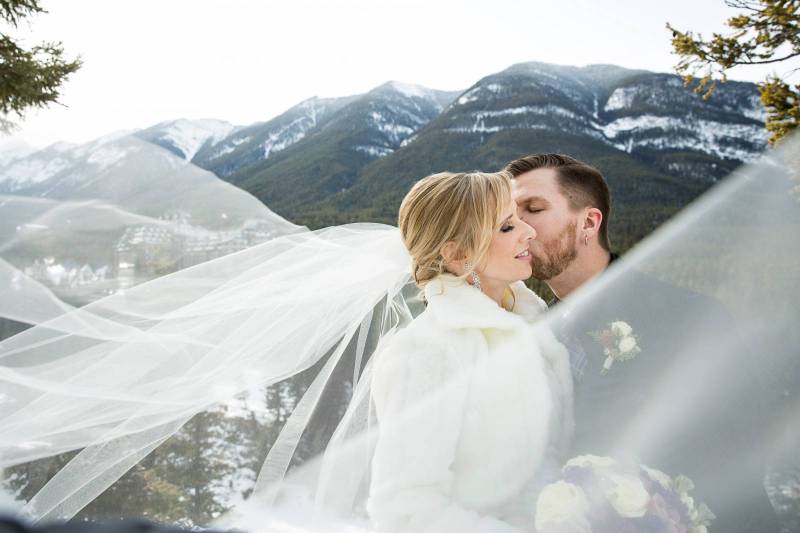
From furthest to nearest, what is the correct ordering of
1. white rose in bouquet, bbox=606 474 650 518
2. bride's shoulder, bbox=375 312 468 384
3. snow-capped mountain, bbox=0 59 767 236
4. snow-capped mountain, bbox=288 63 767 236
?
snow-capped mountain, bbox=0 59 767 236 < snow-capped mountain, bbox=288 63 767 236 < bride's shoulder, bbox=375 312 468 384 < white rose in bouquet, bbox=606 474 650 518

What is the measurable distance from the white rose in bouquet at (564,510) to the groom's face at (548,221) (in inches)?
62.0

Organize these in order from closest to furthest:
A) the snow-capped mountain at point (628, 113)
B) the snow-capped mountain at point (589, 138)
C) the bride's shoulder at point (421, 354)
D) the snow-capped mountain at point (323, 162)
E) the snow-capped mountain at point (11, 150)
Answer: the bride's shoulder at point (421, 354) → the snow-capped mountain at point (11, 150) → the snow-capped mountain at point (589, 138) → the snow-capped mountain at point (323, 162) → the snow-capped mountain at point (628, 113)

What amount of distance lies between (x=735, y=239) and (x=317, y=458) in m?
3.60

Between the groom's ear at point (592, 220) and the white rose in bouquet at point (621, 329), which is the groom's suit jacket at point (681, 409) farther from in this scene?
the groom's ear at point (592, 220)

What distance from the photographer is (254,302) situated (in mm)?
2977

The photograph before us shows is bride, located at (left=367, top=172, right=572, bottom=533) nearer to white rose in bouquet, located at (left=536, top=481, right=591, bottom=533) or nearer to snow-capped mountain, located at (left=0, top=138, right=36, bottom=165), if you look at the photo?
white rose in bouquet, located at (left=536, top=481, right=591, bottom=533)

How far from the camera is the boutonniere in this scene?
2479 mm

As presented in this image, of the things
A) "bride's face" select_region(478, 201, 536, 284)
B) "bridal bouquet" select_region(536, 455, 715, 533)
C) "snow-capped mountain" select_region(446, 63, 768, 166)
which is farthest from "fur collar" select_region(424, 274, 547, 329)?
"snow-capped mountain" select_region(446, 63, 768, 166)

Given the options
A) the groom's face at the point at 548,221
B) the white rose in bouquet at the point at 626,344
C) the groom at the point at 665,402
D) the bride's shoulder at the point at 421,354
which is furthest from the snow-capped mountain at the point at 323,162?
the bride's shoulder at the point at 421,354

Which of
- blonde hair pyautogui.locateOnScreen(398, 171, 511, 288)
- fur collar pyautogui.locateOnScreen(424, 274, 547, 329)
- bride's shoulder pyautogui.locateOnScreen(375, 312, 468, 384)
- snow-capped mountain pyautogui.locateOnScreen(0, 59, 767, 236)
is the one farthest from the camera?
snow-capped mountain pyautogui.locateOnScreen(0, 59, 767, 236)

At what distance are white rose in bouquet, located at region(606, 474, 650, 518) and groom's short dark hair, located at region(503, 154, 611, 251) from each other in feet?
5.90

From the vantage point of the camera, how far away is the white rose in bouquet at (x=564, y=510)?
1.81 meters

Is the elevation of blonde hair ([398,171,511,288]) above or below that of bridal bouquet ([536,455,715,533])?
above

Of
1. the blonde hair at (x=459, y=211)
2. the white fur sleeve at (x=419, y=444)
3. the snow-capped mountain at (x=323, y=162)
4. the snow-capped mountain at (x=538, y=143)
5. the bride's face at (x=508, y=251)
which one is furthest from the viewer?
the snow-capped mountain at (x=323, y=162)
